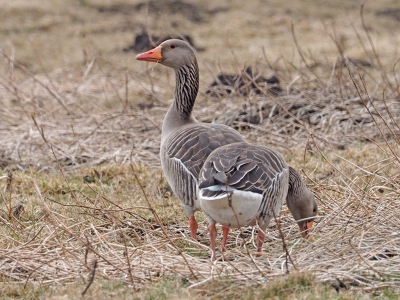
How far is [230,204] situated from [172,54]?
8.27 feet

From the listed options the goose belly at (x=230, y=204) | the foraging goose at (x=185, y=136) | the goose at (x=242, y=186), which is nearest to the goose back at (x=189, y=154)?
the foraging goose at (x=185, y=136)

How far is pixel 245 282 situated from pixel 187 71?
2713 millimetres

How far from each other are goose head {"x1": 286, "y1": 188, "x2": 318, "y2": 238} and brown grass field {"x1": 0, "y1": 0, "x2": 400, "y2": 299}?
0.35 ft

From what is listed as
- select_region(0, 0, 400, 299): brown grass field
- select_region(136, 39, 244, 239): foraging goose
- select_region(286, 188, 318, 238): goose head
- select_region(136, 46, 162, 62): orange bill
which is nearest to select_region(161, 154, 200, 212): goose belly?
select_region(136, 39, 244, 239): foraging goose

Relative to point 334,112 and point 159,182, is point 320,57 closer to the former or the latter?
point 334,112

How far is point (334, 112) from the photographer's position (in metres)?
9.83

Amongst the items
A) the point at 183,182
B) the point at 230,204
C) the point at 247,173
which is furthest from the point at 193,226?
the point at 230,204

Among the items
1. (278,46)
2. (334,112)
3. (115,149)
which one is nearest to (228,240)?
(115,149)

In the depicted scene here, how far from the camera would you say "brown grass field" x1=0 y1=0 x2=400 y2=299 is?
4.49 metres

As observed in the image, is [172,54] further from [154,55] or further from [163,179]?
[163,179]

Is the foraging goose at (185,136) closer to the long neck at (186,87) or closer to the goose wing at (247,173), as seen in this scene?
the long neck at (186,87)

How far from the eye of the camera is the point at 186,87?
6586 millimetres

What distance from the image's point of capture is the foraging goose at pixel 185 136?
17.7ft

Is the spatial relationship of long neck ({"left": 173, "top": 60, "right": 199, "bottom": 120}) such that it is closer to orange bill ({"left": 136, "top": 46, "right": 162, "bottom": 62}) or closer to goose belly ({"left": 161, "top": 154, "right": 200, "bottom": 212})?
orange bill ({"left": 136, "top": 46, "right": 162, "bottom": 62})
